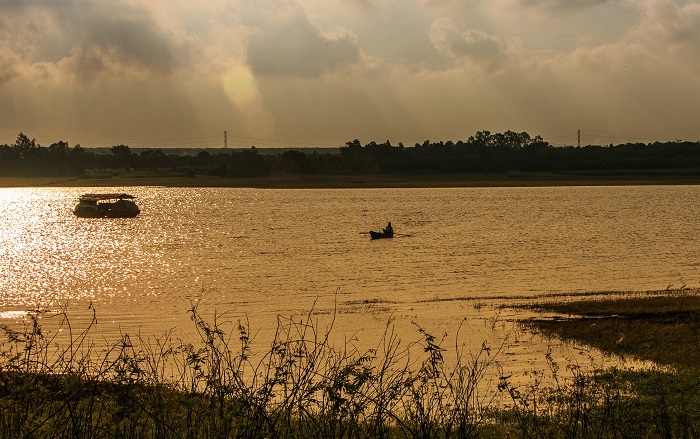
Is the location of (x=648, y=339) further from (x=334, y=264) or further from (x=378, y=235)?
(x=378, y=235)

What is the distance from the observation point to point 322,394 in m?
15.7

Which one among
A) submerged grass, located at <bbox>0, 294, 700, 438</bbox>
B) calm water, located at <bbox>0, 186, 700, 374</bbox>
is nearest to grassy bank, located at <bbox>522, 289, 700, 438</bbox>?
submerged grass, located at <bbox>0, 294, 700, 438</bbox>

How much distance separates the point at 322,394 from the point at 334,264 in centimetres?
3790

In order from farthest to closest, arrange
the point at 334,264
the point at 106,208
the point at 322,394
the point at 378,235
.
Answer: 1. the point at 106,208
2. the point at 378,235
3. the point at 334,264
4. the point at 322,394

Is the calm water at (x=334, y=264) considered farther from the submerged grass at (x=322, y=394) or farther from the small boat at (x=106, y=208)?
the submerged grass at (x=322, y=394)

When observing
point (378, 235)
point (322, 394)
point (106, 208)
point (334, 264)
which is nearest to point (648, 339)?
point (322, 394)

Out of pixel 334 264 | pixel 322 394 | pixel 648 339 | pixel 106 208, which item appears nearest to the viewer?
pixel 322 394

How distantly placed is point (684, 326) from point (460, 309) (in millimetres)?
9761

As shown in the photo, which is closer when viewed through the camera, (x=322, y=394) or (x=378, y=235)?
(x=322, y=394)

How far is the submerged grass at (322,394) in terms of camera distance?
355 inches

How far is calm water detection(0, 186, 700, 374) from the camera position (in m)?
35.4

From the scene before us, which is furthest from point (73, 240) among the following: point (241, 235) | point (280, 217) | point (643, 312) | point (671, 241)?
point (643, 312)

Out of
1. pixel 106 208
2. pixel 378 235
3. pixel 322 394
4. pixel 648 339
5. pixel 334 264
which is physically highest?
pixel 322 394

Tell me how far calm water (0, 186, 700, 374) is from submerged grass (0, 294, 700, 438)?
5284mm
